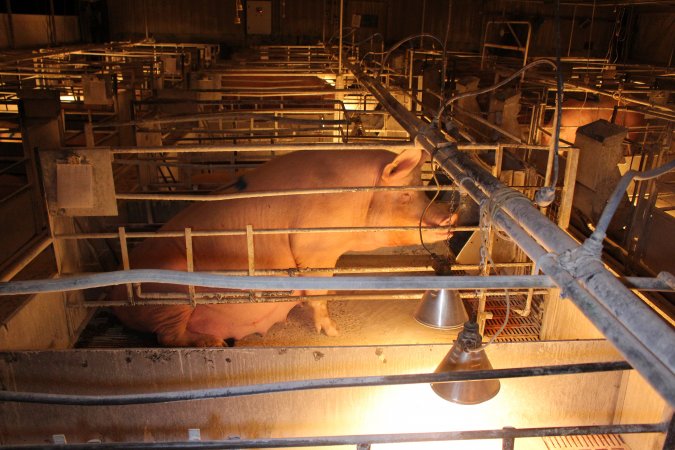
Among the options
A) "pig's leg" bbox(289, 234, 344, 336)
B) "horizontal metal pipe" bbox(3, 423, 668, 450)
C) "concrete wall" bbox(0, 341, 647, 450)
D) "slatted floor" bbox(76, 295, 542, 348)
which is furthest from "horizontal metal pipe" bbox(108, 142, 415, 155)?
"horizontal metal pipe" bbox(3, 423, 668, 450)

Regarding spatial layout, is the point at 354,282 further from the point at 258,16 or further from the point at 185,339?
the point at 258,16

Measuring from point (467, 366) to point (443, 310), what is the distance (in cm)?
65

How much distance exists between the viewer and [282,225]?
4004 mm

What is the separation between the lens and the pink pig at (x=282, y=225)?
392 centimetres

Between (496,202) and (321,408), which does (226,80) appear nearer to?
(321,408)

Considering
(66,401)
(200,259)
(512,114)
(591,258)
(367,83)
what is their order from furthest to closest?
(512,114)
(367,83)
(200,259)
(66,401)
(591,258)

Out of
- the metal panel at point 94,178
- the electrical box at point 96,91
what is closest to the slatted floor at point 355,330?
the metal panel at point 94,178

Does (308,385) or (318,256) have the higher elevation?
(308,385)

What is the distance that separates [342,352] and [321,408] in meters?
0.33

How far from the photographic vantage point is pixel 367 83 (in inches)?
208

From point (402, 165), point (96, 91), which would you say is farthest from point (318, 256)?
point (96, 91)

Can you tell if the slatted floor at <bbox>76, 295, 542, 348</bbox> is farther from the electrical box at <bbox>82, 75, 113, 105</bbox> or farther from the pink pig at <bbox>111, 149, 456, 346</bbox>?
the electrical box at <bbox>82, 75, 113, 105</bbox>

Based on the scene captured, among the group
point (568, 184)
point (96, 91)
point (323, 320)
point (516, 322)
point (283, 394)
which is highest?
point (96, 91)

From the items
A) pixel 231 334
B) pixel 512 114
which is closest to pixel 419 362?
pixel 231 334
